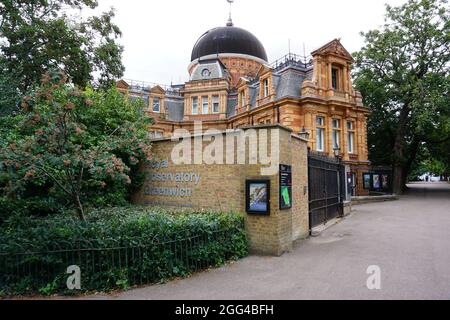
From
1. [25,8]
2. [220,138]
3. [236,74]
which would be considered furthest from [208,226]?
[236,74]

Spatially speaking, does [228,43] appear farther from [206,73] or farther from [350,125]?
[350,125]

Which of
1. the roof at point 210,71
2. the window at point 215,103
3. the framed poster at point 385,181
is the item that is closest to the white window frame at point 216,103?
the window at point 215,103

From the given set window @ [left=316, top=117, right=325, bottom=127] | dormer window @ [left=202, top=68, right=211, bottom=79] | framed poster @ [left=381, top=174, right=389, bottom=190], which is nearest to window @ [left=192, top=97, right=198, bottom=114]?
dormer window @ [left=202, top=68, right=211, bottom=79]

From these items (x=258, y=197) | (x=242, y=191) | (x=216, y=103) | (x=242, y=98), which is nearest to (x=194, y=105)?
(x=216, y=103)

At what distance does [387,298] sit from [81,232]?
545 cm

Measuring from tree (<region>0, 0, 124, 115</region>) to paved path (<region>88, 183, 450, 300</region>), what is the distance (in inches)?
504

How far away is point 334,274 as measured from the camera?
609 cm

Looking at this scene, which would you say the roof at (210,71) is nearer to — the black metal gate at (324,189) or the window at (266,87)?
the window at (266,87)

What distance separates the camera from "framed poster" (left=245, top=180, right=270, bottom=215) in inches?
302

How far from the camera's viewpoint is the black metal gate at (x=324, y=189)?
1105 cm

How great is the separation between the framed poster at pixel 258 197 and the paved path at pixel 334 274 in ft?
3.85

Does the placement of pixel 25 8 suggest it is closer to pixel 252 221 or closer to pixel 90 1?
pixel 90 1

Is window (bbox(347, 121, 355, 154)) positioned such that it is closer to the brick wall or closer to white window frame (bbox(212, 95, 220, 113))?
white window frame (bbox(212, 95, 220, 113))

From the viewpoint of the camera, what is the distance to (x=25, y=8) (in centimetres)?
1479
